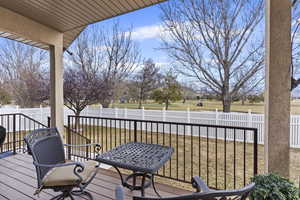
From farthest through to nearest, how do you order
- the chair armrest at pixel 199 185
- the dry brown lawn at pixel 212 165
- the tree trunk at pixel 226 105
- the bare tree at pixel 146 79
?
the bare tree at pixel 146 79
the tree trunk at pixel 226 105
the dry brown lawn at pixel 212 165
the chair armrest at pixel 199 185

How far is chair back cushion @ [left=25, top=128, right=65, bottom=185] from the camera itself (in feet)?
6.19

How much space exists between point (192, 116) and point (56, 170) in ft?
19.7

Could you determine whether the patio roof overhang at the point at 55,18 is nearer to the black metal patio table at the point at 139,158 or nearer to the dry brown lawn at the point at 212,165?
the dry brown lawn at the point at 212,165

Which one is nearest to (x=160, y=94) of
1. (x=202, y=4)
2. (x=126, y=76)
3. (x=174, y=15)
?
(x=126, y=76)

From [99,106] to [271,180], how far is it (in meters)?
8.92

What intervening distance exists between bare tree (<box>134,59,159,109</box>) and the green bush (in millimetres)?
7489

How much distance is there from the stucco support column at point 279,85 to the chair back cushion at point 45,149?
240 cm

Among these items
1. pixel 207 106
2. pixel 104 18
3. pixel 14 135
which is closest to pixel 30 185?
pixel 14 135

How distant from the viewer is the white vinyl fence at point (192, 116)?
5.33m

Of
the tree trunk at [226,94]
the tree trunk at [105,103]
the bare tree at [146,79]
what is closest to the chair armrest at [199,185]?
the tree trunk at [226,94]

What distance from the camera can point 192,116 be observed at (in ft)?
24.3

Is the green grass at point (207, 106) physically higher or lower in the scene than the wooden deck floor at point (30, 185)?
higher

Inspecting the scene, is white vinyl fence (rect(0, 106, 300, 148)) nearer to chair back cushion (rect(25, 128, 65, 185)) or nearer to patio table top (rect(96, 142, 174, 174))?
patio table top (rect(96, 142, 174, 174))

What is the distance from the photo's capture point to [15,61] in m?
8.59
